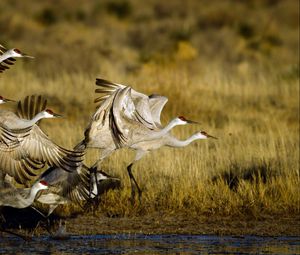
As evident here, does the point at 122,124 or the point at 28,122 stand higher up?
the point at 122,124

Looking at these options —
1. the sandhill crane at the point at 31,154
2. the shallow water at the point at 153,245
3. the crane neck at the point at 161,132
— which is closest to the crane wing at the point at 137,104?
the crane neck at the point at 161,132

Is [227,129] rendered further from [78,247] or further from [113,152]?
[78,247]

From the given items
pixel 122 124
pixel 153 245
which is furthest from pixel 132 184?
pixel 153 245

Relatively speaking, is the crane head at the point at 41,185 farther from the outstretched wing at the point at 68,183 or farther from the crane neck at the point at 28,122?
the crane neck at the point at 28,122

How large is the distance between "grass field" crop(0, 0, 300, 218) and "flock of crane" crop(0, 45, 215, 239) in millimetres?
355

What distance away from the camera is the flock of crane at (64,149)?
9.14 meters

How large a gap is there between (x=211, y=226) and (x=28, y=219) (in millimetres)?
1917

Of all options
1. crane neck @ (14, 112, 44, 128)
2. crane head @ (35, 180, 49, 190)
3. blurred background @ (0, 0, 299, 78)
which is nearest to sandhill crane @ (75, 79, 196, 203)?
crane neck @ (14, 112, 44, 128)

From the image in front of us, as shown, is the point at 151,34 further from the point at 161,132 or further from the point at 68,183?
the point at 68,183

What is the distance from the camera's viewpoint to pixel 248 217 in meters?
9.53

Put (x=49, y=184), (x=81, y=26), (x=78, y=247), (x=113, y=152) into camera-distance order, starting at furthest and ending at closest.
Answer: (x=81, y=26), (x=113, y=152), (x=49, y=184), (x=78, y=247)

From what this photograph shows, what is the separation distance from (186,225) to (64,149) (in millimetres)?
1466

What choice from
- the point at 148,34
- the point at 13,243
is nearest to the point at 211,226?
the point at 13,243

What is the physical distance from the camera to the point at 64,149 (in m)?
9.20
